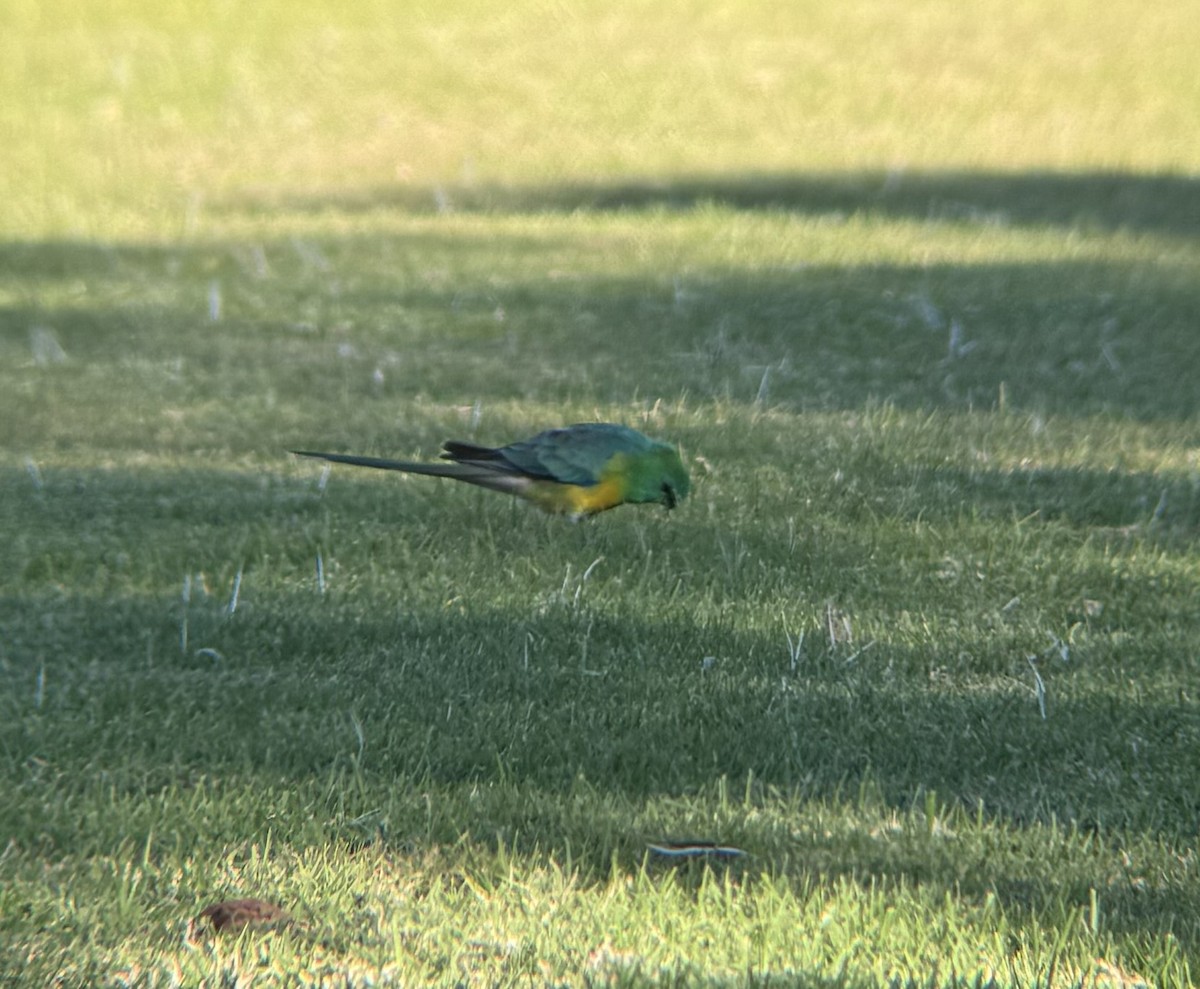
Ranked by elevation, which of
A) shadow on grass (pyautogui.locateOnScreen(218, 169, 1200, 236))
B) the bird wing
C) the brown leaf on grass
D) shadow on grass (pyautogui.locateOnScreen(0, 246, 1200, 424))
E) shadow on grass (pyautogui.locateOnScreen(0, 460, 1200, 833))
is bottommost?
shadow on grass (pyautogui.locateOnScreen(218, 169, 1200, 236))

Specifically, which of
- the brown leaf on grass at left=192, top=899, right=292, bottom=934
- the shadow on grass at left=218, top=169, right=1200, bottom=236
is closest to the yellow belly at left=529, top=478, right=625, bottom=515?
the brown leaf on grass at left=192, top=899, right=292, bottom=934

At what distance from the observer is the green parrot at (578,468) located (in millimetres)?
4559

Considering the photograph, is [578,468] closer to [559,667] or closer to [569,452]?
[569,452]

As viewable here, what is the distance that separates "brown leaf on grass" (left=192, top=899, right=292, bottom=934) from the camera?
2816 mm

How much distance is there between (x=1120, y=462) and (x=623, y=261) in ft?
13.9

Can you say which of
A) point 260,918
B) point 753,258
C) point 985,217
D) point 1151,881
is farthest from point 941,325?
point 260,918

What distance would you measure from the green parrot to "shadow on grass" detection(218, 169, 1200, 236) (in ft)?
21.0

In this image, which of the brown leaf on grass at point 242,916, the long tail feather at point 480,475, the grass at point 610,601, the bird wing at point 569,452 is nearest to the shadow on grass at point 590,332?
the grass at point 610,601

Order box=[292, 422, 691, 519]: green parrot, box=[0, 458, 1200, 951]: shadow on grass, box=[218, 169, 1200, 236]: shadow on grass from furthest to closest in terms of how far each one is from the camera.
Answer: box=[218, 169, 1200, 236]: shadow on grass → box=[292, 422, 691, 519]: green parrot → box=[0, 458, 1200, 951]: shadow on grass

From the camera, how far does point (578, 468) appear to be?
456cm

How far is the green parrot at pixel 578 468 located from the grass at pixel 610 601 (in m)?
0.13

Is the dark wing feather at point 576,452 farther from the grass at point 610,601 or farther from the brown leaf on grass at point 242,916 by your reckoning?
the brown leaf on grass at point 242,916

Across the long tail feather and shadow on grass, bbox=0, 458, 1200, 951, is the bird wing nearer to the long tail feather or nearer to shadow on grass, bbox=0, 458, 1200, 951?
the long tail feather

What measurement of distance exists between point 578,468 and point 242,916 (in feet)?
6.43
